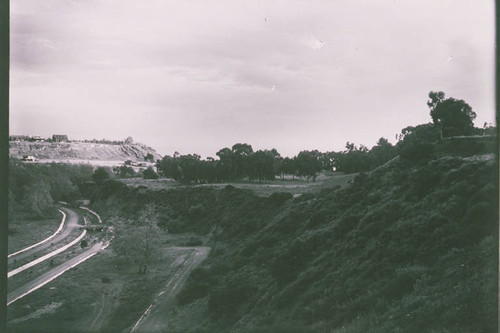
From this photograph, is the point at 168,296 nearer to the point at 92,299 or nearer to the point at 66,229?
the point at 92,299

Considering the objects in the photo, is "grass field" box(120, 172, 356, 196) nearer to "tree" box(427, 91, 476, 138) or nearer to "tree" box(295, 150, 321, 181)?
"tree" box(295, 150, 321, 181)

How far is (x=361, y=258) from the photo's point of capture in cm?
1338

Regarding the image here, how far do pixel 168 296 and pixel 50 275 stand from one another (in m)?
8.01

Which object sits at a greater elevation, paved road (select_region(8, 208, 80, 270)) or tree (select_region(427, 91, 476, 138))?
tree (select_region(427, 91, 476, 138))

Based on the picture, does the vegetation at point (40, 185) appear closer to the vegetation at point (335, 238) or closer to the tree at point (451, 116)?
the vegetation at point (335, 238)

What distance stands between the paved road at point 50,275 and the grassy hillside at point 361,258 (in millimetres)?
3288

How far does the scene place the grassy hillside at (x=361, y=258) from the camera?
770cm

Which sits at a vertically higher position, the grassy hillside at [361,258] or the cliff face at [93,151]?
the cliff face at [93,151]

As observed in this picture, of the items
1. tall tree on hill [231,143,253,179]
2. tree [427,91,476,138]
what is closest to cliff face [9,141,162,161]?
tall tree on hill [231,143,253,179]

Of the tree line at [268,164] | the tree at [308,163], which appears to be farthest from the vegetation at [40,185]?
the tree at [308,163]

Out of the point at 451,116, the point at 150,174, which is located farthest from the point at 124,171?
the point at 451,116

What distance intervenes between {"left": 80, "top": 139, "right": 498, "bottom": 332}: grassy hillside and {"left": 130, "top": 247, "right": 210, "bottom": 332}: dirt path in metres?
0.62

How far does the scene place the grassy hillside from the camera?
7.70m

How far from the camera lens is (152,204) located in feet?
83.1
